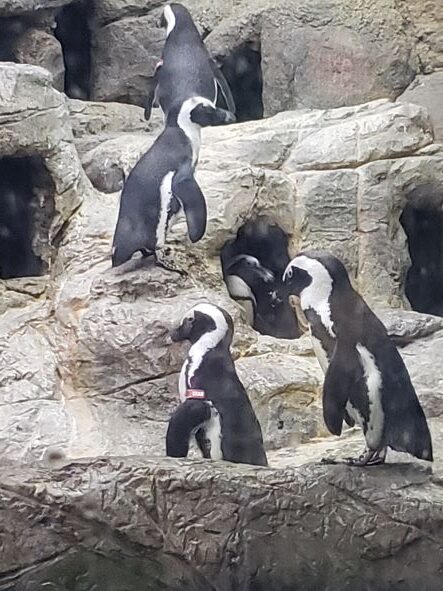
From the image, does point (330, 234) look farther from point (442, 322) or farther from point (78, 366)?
point (78, 366)

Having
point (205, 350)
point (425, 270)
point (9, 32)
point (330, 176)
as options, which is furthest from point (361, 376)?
point (9, 32)

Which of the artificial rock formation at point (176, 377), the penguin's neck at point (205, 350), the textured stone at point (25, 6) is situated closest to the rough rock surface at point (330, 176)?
the artificial rock formation at point (176, 377)

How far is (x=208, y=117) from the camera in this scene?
11.5ft

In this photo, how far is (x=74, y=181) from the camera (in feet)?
12.4

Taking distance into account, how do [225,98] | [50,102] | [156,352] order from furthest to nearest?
[50,102], [225,98], [156,352]

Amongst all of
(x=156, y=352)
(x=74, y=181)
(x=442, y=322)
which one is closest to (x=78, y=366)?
(x=156, y=352)

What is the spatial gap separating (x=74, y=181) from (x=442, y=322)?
1049mm

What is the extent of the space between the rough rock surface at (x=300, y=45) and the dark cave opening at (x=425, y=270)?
15.9 inches

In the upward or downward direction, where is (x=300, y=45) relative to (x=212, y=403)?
upward

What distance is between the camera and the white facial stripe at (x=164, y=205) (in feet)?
11.1

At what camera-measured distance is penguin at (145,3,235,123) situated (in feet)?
11.6

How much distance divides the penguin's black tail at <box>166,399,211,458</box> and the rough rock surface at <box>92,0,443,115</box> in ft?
3.27

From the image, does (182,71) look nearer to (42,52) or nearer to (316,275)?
(42,52)

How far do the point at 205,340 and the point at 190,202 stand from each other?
1.30 ft
